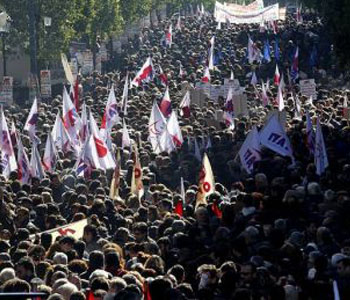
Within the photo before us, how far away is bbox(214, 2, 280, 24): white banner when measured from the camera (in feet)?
207

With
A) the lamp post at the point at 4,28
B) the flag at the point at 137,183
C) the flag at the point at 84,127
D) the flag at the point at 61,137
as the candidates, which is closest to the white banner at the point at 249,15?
the lamp post at the point at 4,28

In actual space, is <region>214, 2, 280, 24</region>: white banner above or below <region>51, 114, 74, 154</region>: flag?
below

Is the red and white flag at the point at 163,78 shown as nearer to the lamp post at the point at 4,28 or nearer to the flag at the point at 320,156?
the lamp post at the point at 4,28

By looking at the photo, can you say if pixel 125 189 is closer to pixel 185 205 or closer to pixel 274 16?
pixel 185 205

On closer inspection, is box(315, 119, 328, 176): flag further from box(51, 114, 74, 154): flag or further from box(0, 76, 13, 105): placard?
box(0, 76, 13, 105): placard

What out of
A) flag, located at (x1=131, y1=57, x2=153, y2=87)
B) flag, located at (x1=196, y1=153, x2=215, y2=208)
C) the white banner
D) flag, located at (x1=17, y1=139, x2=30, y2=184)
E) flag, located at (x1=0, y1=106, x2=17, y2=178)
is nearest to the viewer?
flag, located at (x1=196, y1=153, x2=215, y2=208)

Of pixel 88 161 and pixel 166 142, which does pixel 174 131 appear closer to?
pixel 166 142

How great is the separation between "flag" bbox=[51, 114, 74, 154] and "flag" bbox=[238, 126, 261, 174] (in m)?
5.03

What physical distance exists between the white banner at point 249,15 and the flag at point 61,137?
3564cm

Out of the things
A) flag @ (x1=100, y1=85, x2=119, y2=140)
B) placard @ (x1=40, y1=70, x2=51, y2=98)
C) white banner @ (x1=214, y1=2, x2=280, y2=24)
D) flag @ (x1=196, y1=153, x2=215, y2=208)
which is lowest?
white banner @ (x1=214, y1=2, x2=280, y2=24)

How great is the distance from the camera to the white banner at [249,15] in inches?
2479

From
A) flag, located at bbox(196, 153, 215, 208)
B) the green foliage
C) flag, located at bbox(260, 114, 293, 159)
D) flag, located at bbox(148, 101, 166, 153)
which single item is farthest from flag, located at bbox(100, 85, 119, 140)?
flag, located at bbox(196, 153, 215, 208)

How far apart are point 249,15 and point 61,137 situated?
3704cm

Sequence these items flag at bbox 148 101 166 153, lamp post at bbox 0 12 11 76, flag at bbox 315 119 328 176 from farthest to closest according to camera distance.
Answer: lamp post at bbox 0 12 11 76
flag at bbox 148 101 166 153
flag at bbox 315 119 328 176
